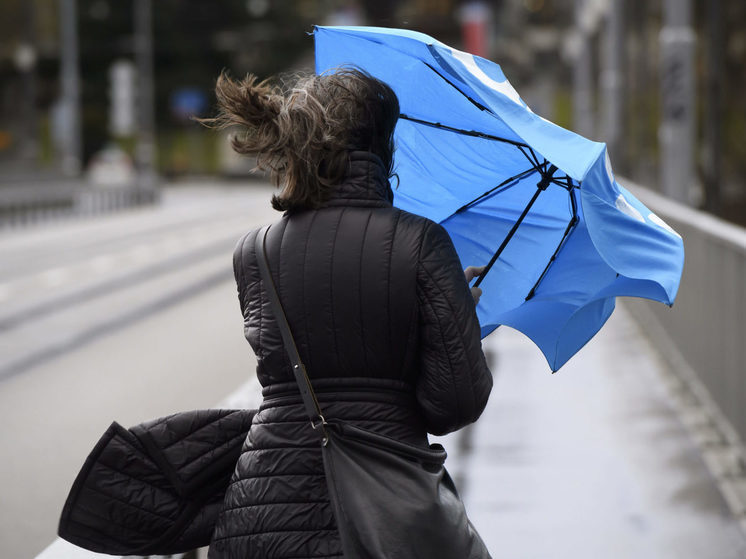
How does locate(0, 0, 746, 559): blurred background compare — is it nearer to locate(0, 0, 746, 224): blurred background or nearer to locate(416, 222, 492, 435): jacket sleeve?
locate(0, 0, 746, 224): blurred background

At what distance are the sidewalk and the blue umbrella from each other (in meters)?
Answer: 2.14

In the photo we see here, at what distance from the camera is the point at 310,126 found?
2.73m

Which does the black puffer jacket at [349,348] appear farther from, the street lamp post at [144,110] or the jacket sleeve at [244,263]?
the street lamp post at [144,110]

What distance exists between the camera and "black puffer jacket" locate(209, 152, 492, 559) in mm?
2670

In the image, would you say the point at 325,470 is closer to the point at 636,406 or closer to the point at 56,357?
the point at 636,406

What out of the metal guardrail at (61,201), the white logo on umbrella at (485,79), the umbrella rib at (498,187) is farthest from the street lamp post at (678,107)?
the metal guardrail at (61,201)

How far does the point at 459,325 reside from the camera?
2.69 metres

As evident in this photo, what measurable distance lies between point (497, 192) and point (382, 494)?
1.22m

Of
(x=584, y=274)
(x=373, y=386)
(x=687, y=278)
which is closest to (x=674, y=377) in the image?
(x=687, y=278)

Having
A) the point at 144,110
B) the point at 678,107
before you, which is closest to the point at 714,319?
the point at 678,107

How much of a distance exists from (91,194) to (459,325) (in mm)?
37534

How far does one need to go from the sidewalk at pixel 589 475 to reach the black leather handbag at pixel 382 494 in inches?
114

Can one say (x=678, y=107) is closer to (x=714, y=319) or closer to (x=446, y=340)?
(x=714, y=319)

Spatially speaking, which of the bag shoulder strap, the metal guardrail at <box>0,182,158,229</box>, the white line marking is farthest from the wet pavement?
the metal guardrail at <box>0,182,158,229</box>
